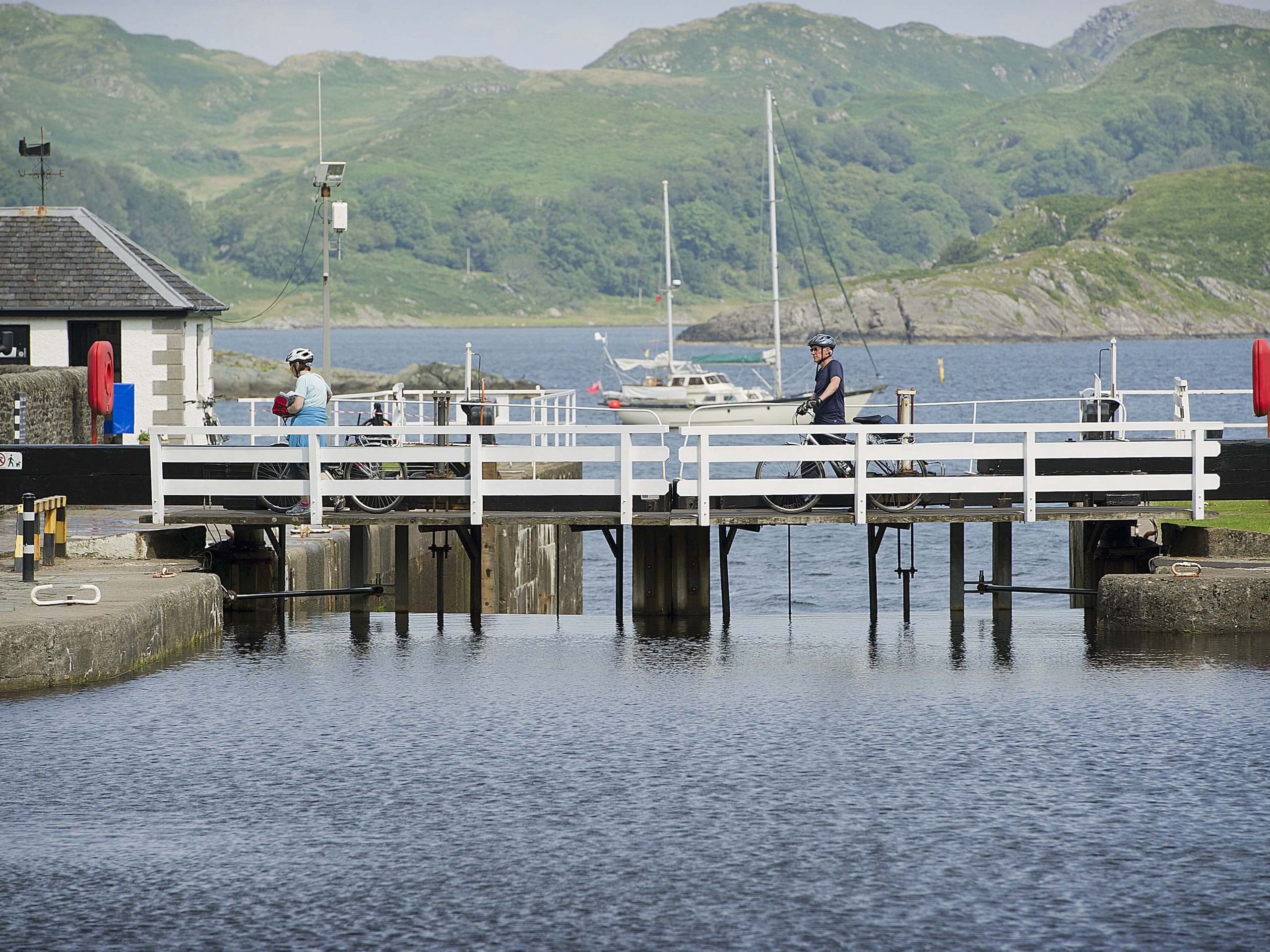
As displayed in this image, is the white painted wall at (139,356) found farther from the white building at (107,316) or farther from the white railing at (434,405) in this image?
the white railing at (434,405)

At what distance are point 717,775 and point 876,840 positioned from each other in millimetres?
1778

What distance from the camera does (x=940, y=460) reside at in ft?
59.9

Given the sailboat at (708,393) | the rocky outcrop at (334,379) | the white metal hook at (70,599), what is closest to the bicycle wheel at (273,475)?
the white metal hook at (70,599)

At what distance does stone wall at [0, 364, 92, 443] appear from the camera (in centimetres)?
2534

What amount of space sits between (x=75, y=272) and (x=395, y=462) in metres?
17.3

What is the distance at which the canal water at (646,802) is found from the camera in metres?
9.05

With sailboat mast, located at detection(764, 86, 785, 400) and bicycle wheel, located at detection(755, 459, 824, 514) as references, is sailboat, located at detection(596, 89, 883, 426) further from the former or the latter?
bicycle wheel, located at detection(755, 459, 824, 514)

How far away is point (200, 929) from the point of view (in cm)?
893

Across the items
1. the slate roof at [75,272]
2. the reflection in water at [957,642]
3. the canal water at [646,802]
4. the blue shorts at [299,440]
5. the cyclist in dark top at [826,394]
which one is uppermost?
the slate roof at [75,272]

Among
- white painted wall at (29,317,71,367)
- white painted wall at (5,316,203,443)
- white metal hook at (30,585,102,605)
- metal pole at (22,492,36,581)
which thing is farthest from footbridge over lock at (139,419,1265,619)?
white painted wall at (29,317,71,367)

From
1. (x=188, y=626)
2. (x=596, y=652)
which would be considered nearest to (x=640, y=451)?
(x=596, y=652)

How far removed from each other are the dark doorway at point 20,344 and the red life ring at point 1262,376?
22.4 metres

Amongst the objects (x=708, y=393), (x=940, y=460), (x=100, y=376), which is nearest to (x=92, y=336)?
(x=100, y=376)

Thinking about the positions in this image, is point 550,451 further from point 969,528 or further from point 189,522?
point 969,528
